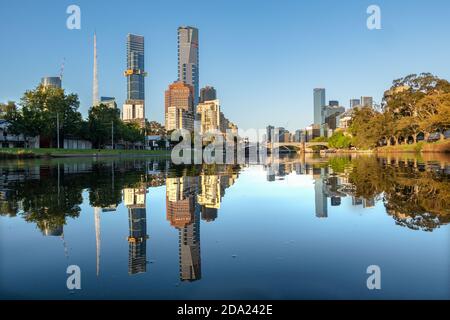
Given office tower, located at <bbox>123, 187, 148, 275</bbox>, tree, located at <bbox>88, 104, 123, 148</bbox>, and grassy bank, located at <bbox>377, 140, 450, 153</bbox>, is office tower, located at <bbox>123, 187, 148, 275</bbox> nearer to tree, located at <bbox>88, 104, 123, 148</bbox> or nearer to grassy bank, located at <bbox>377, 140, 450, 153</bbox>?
grassy bank, located at <bbox>377, 140, 450, 153</bbox>

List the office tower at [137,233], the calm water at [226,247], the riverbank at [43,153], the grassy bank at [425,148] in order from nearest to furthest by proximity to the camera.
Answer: the calm water at [226,247] < the office tower at [137,233] < the riverbank at [43,153] < the grassy bank at [425,148]

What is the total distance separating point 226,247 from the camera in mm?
7859

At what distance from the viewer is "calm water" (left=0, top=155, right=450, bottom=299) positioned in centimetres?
550

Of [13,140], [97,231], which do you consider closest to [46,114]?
[13,140]

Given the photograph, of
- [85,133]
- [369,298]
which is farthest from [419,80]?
[369,298]

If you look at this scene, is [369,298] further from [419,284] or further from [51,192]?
[51,192]

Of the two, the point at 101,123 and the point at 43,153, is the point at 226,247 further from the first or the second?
the point at 101,123

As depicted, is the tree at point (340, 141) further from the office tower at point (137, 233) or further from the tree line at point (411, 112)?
the office tower at point (137, 233)

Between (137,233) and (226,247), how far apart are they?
253 cm

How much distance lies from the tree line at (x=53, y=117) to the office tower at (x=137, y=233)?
76903 millimetres

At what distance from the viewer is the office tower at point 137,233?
21.8 ft

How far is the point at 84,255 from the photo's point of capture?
7.26m

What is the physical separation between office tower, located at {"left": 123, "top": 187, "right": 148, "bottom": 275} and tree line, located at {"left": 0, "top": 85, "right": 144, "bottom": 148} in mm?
76903

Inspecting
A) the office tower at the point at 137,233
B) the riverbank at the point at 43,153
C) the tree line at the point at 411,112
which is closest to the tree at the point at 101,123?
the riverbank at the point at 43,153
